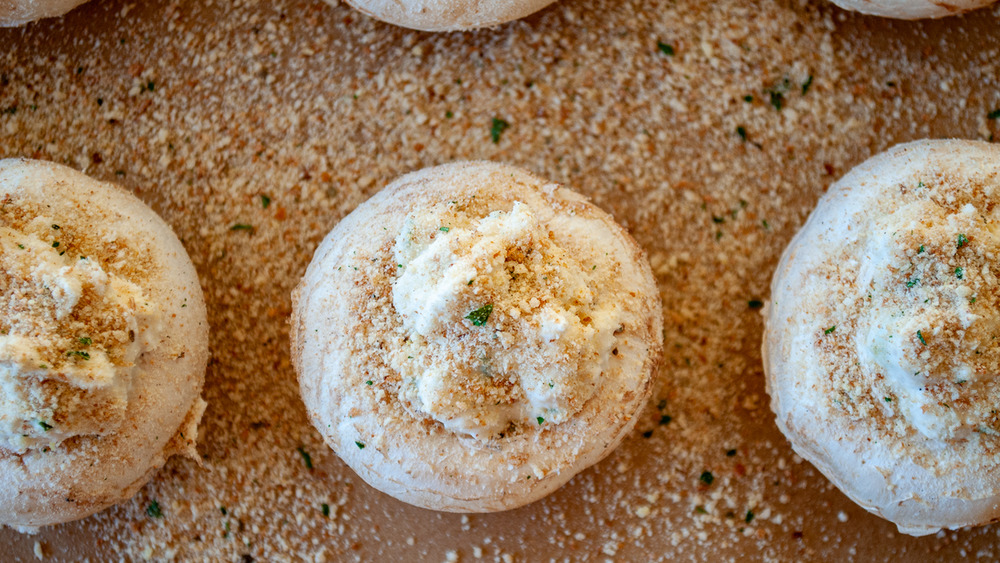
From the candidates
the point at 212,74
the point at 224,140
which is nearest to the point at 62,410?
the point at 224,140

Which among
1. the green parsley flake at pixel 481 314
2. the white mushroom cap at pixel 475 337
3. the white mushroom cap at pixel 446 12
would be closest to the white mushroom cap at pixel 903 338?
the white mushroom cap at pixel 475 337

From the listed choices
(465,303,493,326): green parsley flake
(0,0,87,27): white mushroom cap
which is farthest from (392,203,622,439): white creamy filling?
(0,0,87,27): white mushroom cap

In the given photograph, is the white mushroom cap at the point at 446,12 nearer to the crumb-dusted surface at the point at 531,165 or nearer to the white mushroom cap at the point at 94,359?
the crumb-dusted surface at the point at 531,165

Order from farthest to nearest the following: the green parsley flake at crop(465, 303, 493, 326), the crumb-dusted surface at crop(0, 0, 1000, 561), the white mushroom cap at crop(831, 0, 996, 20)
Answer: the crumb-dusted surface at crop(0, 0, 1000, 561)
the white mushroom cap at crop(831, 0, 996, 20)
the green parsley flake at crop(465, 303, 493, 326)

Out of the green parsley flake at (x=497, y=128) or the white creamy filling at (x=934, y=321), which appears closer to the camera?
the white creamy filling at (x=934, y=321)

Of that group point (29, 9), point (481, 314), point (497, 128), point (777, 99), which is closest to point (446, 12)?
point (497, 128)

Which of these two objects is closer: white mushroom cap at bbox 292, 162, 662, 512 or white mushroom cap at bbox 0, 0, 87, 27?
white mushroom cap at bbox 292, 162, 662, 512

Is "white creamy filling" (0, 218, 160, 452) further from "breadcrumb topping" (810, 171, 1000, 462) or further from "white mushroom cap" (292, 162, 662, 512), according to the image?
"breadcrumb topping" (810, 171, 1000, 462)

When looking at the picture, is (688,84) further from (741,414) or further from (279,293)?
(279,293)
